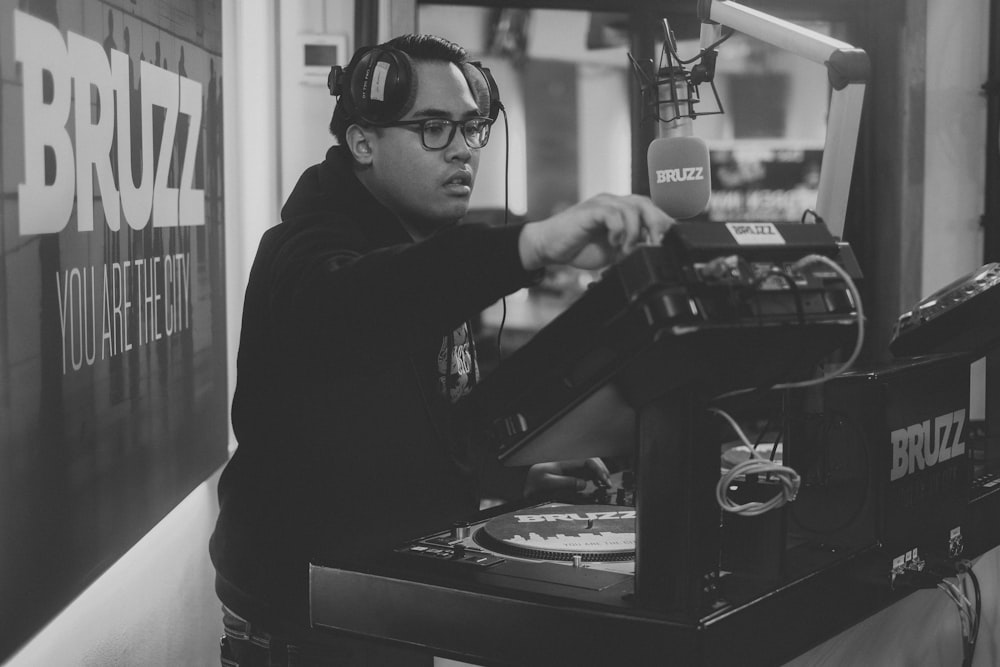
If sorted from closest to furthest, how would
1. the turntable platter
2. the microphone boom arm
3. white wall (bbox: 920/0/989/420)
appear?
the turntable platter < the microphone boom arm < white wall (bbox: 920/0/989/420)

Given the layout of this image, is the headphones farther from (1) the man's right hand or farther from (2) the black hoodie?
(1) the man's right hand

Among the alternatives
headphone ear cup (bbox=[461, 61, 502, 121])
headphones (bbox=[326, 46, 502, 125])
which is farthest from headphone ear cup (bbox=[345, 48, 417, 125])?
headphone ear cup (bbox=[461, 61, 502, 121])

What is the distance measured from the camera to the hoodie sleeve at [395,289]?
3.23ft

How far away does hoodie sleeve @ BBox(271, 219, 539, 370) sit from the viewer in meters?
0.99

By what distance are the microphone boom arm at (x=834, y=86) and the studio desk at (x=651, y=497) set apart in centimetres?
37

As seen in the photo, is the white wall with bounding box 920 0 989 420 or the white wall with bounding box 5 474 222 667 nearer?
the white wall with bounding box 5 474 222 667

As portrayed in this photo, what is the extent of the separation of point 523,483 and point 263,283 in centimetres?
56

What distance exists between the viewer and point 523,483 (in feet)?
5.60

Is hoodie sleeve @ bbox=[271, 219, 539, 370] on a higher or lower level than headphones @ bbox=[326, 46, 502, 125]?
lower

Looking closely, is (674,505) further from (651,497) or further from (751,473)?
(751,473)

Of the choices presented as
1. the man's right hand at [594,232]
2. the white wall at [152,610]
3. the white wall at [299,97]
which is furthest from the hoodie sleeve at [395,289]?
the white wall at [299,97]

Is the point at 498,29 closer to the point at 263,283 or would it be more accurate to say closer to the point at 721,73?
the point at 721,73

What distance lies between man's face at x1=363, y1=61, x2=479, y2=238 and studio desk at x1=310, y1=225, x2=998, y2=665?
50 cm

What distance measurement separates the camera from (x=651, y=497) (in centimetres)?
102
